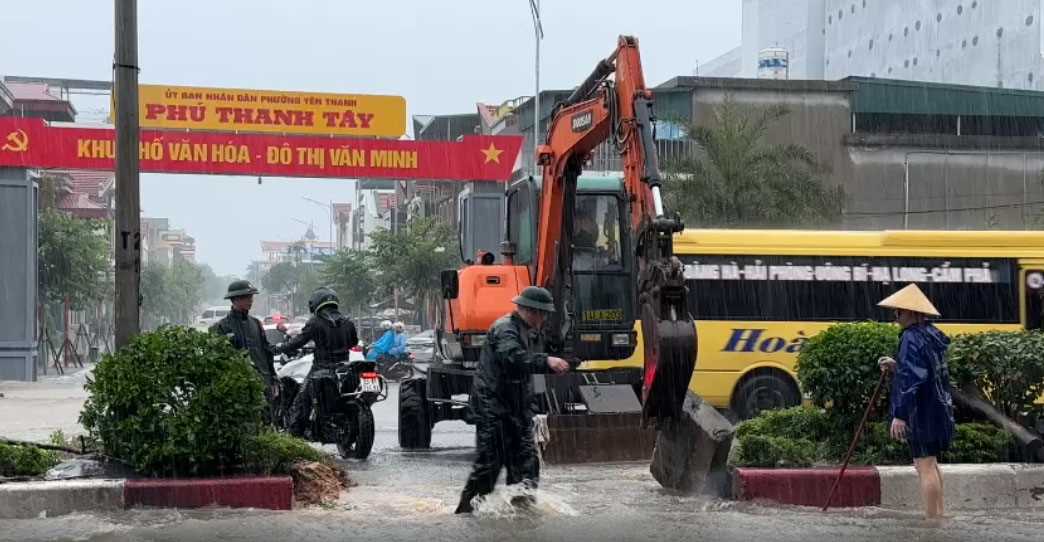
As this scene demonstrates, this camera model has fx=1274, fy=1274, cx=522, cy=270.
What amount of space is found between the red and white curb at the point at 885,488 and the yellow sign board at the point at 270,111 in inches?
823

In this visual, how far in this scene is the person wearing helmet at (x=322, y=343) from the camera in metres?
12.7

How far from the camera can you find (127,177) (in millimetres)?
10320

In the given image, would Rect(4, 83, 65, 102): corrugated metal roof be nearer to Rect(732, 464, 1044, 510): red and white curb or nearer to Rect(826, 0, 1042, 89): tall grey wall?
Rect(826, 0, 1042, 89): tall grey wall

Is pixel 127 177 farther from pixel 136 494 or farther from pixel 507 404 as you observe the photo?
pixel 507 404

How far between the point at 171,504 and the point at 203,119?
21.4m

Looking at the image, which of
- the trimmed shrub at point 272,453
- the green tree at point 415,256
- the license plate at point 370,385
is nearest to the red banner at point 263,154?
the license plate at point 370,385

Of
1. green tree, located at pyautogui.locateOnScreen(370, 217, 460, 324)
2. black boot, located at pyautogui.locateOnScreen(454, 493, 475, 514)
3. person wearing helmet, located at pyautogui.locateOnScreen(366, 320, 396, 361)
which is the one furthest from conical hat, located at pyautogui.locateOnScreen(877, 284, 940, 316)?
green tree, located at pyautogui.locateOnScreen(370, 217, 460, 324)

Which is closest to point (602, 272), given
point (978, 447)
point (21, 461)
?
point (978, 447)

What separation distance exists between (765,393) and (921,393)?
8608 millimetres

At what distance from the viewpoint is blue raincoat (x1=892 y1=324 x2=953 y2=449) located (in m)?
8.36

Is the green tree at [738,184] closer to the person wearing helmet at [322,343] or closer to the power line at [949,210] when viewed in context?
the power line at [949,210]

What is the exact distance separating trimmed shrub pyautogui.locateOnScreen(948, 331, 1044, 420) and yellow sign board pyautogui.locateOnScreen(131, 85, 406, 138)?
2044cm

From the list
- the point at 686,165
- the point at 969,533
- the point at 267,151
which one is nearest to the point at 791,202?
the point at 686,165

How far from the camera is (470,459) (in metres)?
13.4
